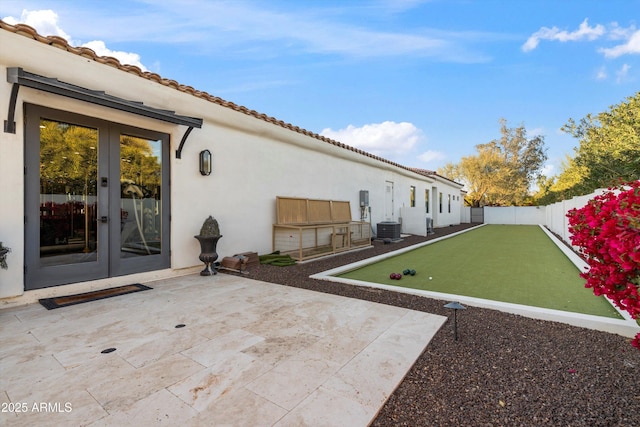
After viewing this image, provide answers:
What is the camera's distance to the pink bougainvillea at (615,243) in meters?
1.45

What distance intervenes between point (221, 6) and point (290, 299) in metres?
6.92

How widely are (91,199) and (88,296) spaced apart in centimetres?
138

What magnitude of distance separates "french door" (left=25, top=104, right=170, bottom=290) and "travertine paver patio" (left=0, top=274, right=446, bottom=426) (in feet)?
2.48

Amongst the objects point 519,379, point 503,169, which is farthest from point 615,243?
point 503,169

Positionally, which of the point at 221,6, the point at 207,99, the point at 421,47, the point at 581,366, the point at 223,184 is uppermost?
the point at 421,47

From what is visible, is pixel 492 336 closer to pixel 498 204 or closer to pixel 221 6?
pixel 221 6

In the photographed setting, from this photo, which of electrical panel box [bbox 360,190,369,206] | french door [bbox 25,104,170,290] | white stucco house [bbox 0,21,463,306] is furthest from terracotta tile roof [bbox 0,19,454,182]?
electrical panel box [bbox 360,190,369,206]

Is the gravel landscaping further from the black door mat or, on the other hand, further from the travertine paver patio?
the black door mat

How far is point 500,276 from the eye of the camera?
543 cm

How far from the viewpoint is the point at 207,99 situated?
18.5 feet

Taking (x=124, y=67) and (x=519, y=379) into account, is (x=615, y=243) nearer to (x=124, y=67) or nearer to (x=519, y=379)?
(x=519, y=379)

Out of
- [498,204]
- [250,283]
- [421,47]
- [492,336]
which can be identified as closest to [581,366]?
[492,336]

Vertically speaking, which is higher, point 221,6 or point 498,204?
point 221,6

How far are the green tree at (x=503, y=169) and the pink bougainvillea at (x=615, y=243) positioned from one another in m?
29.2
